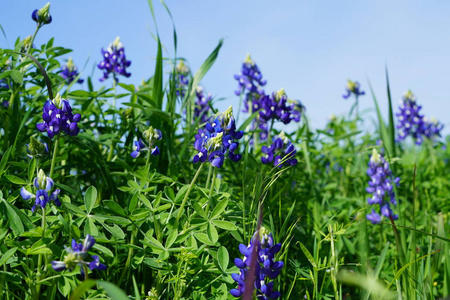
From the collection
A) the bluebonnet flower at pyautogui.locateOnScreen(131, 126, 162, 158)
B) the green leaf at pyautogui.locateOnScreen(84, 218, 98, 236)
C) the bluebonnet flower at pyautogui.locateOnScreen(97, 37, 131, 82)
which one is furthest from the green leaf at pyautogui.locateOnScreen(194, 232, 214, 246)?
the bluebonnet flower at pyautogui.locateOnScreen(97, 37, 131, 82)

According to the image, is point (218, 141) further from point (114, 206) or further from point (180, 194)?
point (114, 206)

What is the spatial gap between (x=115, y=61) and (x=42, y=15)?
1.17m

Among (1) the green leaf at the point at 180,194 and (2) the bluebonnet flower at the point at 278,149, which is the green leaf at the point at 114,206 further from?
(2) the bluebonnet flower at the point at 278,149

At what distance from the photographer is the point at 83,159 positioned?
137 inches

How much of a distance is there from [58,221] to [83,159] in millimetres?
1202

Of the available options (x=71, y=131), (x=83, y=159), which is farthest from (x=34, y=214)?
(x=83, y=159)

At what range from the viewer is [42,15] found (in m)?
3.29

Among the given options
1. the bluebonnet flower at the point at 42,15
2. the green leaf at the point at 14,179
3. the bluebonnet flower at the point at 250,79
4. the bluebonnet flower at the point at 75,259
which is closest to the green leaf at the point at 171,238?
the bluebonnet flower at the point at 75,259

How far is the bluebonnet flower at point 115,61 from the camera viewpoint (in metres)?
4.41

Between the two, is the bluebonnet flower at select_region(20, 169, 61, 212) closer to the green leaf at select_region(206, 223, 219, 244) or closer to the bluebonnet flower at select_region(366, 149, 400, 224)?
the green leaf at select_region(206, 223, 219, 244)

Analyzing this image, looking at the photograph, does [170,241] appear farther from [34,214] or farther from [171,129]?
[171,129]

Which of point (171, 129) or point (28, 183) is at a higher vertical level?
point (171, 129)

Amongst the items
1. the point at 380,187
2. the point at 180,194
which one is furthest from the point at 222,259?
the point at 380,187

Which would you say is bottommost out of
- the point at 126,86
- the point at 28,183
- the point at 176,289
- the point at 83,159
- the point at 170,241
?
the point at 176,289
